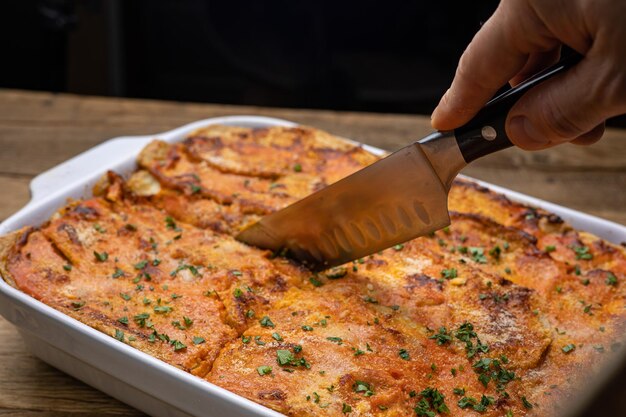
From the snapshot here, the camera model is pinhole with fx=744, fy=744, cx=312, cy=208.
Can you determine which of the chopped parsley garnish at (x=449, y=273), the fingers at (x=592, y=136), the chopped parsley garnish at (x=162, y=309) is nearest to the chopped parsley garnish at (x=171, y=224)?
the chopped parsley garnish at (x=162, y=309)

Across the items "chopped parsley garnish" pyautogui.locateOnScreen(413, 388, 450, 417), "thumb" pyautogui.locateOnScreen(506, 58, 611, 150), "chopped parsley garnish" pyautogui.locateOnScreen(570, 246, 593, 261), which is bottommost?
"chopped parsley garnish" pyautogui.locateOnScreen(413, 388, 450, 417)

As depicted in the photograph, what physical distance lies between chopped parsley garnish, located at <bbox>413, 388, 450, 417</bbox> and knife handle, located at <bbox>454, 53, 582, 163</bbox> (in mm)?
705

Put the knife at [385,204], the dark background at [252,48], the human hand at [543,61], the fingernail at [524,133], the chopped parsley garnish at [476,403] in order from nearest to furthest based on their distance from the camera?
the human hand at [543,61]
the fingernail at [524,133]
the chopped parsley garnish at [476,403]
the knife at [385,204]
the dark background at [252,48]

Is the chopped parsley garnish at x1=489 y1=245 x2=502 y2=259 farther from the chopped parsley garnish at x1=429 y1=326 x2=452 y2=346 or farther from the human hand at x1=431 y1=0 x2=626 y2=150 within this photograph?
the human hand at x1=431 y1=0 x2=626 y2=150

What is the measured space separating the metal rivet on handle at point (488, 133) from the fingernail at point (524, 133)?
3.4 inches

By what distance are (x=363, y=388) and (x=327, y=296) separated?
459 millimetres

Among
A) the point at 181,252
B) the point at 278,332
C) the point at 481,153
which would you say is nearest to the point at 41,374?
the point at 181,252

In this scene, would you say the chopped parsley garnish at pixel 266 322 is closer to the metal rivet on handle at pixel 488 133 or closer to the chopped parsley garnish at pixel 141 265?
the chopped parsley garnish at pixel 141 265

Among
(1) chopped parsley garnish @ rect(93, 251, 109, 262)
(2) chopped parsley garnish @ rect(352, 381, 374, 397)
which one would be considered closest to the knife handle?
(2) chopped parsley garnish @ rect(352, 381, 374, 397)

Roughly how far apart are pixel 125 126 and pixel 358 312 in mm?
2417

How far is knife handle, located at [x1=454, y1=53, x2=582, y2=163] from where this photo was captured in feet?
6.72

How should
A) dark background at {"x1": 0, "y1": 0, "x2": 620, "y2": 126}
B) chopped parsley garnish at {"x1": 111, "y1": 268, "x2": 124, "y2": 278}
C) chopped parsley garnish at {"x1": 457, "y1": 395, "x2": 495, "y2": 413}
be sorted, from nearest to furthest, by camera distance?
chopped parsley garnish at {"x1": 457, "y1": 395, "x2": 495, "y2": 413} < chopped parsley garnish at {"x1": 111, "y1": 268, "x2": 124, "y2": 278} < dark background at {"x1": 0, "y1": 0, "x2": 620, "y2": 126}

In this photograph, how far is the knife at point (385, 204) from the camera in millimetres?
2199

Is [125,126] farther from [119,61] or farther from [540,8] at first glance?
[540,8]
